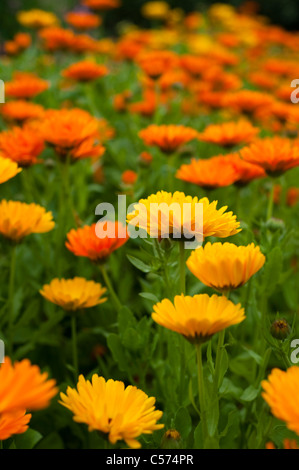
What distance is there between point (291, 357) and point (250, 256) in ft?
0.82

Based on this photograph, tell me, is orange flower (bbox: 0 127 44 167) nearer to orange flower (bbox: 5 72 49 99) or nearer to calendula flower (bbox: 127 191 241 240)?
calendula flower (bbox: 127 191 241 240)

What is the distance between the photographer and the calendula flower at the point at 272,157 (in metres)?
1.14

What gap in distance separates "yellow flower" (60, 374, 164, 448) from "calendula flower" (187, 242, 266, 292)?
0.17m

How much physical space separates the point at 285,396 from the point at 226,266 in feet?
0.71

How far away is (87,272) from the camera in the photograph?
151cm

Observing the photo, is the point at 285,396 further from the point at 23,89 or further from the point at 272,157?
the point at 23,89

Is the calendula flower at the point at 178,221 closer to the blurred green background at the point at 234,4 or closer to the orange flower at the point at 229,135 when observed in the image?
the orange flower at the point at 229,135

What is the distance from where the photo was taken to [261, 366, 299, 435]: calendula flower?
58cm

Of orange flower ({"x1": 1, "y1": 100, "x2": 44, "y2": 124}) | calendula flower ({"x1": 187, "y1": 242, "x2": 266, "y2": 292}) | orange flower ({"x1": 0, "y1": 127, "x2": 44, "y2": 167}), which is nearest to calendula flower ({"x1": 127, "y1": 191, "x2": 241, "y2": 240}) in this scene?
calendula flower ({"x1": 187, "y1": 242, "x2": 266, "y2": 292})

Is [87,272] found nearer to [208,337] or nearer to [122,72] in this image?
[208,337]

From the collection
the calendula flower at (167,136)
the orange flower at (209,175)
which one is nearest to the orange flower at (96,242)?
the orange flower at (209,175)

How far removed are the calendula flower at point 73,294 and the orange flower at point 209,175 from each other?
27 centimetres
